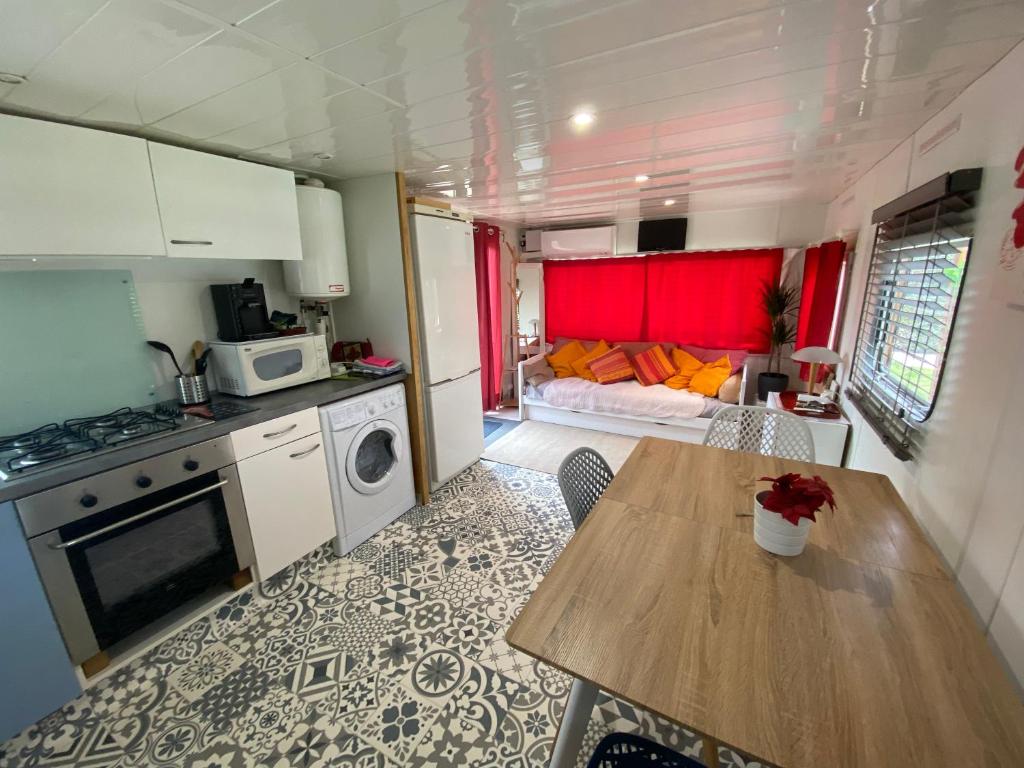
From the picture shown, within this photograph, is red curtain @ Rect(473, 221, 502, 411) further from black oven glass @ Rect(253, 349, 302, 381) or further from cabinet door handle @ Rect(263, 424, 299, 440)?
cabinet door handle @ Rect(263, 424, 299, 440)

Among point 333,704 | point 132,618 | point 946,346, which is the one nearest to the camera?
point 946,346

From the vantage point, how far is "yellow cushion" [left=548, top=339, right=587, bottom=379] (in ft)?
15.3

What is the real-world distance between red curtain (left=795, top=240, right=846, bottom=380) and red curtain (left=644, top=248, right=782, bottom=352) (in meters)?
0.65

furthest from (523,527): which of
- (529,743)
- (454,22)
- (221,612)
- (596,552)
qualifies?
(454,22)

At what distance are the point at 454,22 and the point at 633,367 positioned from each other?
12.6 feet

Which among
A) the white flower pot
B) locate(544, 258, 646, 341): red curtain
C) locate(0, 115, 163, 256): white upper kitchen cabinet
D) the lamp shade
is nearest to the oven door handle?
locate(0, 115, 163, 256): white upper kitchen cabinet

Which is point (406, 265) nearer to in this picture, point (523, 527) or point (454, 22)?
point (454, 22)

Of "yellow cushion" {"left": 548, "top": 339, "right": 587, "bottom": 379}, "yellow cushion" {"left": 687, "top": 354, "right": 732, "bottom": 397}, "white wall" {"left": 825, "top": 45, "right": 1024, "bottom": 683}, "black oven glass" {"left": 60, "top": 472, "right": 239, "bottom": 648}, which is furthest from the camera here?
"yellow cushion" {"left": 548, "top": 339, "right": 587, "bottom": 379}

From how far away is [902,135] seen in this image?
1831mm

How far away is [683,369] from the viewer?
4.21 m

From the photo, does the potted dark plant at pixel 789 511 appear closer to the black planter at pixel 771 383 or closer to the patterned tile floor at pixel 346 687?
the patterned tile floor at pixel 346 687

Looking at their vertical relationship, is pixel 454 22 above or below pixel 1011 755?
above

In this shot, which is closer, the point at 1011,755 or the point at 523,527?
the point at 1011,755

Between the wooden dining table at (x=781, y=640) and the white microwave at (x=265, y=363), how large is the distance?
6.11ft
